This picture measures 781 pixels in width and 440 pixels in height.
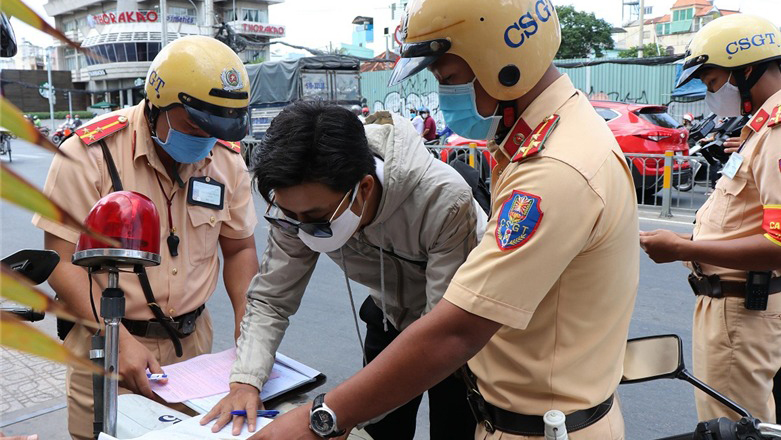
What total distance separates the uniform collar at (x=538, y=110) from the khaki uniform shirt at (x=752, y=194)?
1086 mm

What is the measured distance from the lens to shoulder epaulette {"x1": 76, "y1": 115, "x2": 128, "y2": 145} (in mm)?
1958

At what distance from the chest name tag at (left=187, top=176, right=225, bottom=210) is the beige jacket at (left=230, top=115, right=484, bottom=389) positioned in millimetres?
348

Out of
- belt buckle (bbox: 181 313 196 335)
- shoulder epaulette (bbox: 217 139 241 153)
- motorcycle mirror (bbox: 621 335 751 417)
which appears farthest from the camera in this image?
shoulder epaulette (bbox: 217 139 241 153)

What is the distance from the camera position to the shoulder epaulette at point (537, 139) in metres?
1.19

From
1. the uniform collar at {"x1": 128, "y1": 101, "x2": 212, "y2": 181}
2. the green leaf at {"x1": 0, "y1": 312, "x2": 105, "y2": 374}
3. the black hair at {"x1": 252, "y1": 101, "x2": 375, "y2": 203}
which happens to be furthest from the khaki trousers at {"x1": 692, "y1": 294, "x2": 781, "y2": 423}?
the green leaf at {"x1": 0, "y1": 312, "x2": 105, "y2": 374}

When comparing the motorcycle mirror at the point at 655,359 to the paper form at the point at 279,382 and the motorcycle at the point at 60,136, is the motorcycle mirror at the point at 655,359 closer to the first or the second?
the paper form at the point at 279,382

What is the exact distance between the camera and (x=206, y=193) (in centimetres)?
218

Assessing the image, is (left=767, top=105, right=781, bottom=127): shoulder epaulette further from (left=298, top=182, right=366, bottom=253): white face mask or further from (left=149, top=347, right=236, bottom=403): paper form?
(left=149, top=347, right=236, bottom=403): paper form

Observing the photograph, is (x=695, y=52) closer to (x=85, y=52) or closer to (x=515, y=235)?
(x=515, y=235)

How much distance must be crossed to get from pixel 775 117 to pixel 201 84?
1867mm

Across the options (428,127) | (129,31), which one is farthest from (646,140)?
(129,31)

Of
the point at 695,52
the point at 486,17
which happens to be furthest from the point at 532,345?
the point at 695,52

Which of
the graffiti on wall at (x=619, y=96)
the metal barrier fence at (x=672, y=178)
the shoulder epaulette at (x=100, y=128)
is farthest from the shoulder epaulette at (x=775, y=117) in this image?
the graffiti on wall at (x=619, y=96)

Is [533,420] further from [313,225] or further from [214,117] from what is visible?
[214,117]
